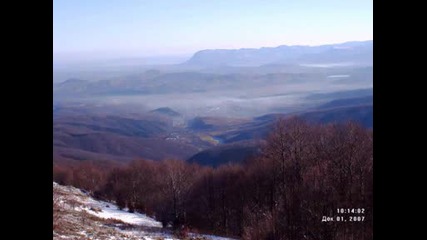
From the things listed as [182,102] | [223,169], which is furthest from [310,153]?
[182,102]

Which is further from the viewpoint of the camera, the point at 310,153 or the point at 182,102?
the point at 182,102

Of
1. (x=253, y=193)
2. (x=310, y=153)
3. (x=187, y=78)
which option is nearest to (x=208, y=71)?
(x=187, y=78)
